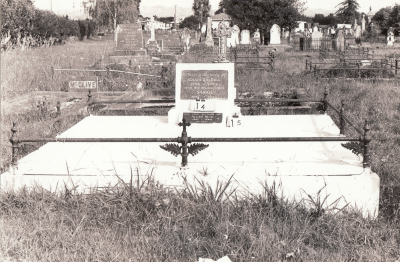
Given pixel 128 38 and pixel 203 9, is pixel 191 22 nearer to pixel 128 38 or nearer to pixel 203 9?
pixel 203 9

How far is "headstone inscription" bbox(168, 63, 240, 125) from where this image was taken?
856cm

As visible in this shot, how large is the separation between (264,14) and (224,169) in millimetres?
36895

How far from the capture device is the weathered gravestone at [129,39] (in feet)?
65.9

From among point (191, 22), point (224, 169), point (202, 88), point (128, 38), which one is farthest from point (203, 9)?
point (224, 169)

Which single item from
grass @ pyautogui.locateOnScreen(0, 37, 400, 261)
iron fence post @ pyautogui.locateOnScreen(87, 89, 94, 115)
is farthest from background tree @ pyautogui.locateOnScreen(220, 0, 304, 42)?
grass @ pyautogui.locateOnScreen(0, 37, 400, 261)

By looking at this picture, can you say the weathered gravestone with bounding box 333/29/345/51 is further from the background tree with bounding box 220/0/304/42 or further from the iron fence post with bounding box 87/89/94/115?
the iron fence post with bounding box 87/89/94/115

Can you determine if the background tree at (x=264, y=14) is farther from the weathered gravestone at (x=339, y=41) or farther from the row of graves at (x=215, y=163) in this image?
the row of graves at (x=215, y=163)

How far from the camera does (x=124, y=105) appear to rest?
10.8 meters

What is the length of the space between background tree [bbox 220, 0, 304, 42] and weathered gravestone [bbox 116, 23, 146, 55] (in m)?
22.5

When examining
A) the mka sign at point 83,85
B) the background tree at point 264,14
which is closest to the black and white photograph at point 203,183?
the mka sign at point 83,85

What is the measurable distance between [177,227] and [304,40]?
30113 millimetres

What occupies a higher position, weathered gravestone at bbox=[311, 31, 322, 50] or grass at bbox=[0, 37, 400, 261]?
weathered gravestone at bbox=[311, 31, 322, 50]

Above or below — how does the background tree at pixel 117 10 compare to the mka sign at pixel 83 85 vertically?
above

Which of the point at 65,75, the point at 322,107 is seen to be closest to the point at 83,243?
the point at 322,107
